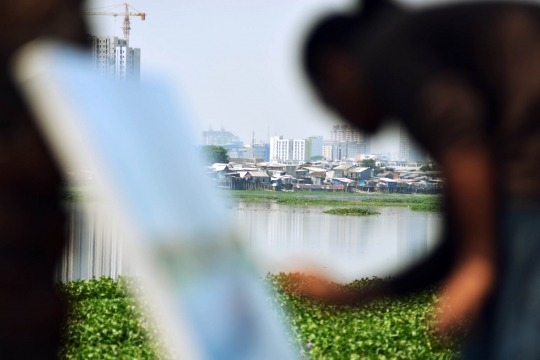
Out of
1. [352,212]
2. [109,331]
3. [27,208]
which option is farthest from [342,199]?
[27,208]

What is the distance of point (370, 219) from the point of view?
13.8 meters

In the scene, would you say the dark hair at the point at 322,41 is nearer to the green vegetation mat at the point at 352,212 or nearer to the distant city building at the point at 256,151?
the distant city building at the point at 256,151

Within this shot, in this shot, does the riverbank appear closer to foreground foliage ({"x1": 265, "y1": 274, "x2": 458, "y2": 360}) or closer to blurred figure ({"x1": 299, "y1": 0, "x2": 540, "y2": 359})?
foreground foliage ({"x1": 265, "y1": 274, "x2": 458, "y2": 360})

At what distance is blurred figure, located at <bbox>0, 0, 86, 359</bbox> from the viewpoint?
0.35 meters

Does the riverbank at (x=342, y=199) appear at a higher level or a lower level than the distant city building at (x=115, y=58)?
lower

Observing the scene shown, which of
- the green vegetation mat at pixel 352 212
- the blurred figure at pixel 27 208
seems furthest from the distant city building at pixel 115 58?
the green vegetation mat at pixel 352 212

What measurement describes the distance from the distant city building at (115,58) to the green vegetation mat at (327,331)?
245 centimetres

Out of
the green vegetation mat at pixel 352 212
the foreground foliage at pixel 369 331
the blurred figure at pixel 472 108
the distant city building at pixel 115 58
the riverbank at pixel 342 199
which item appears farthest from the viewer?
the riverbank at pixel 342 199

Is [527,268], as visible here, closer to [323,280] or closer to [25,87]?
[323,280]

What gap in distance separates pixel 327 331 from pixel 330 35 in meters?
2.60

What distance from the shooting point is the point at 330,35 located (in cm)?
124

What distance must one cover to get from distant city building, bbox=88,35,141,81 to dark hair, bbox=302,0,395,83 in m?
0.75

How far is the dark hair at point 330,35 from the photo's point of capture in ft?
4.05

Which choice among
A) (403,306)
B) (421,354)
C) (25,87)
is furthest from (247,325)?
(403,306)
